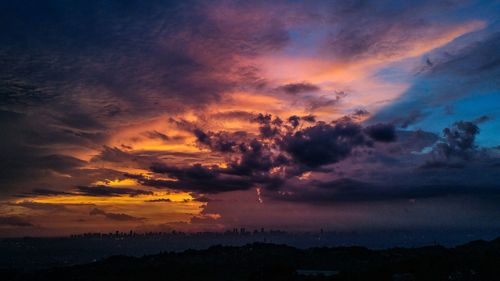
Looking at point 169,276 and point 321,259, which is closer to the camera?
point 169,276

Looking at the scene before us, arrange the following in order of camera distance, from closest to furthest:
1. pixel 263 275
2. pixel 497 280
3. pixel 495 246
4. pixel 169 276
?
pixel 497 280 → pixel 263 275 → pixel 169 276 → pixel 495 246

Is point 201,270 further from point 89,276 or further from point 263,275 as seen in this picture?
point 263,275

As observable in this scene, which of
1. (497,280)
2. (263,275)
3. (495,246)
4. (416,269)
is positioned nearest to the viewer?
(497,280)

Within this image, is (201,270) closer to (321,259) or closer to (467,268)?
(321,259)

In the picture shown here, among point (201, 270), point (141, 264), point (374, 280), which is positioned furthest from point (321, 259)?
point (374, 280)

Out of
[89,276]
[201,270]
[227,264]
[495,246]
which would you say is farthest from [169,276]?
[495,246]

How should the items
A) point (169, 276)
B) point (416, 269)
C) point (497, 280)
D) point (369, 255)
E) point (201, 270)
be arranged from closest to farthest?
point (497, 280) < point (416, 269) < point (169, 276) < point (201, 270) < point (369, 255)
